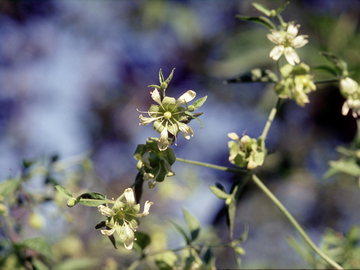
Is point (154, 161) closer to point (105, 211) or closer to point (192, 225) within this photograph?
point (105, 211)

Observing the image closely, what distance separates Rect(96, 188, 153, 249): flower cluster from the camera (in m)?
0.41

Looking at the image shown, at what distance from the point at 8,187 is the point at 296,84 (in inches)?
19.7

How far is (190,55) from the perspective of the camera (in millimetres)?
3332

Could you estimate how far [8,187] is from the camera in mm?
571

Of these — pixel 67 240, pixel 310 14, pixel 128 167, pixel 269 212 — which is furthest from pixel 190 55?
pixel 67 240

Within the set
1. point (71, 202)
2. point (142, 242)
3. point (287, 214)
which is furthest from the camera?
point (142, 242)

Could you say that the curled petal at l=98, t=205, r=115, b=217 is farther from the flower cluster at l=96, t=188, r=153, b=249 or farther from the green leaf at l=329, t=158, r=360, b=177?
the green leaf at l=329, t=158, r=360, b=177

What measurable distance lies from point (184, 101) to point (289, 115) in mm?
2316

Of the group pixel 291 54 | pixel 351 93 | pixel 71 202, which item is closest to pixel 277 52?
pixel 291 54

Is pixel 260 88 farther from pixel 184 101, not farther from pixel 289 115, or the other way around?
pixel 184 101

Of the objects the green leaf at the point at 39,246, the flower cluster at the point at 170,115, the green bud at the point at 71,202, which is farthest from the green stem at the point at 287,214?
the green leaf at the point at 39,246

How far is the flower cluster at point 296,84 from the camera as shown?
517 millimetres

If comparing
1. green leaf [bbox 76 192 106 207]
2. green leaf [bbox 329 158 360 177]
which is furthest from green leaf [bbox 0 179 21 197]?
green leaf [bbox 329 158 360 177]

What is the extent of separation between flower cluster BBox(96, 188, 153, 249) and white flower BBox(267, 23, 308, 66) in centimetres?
29
